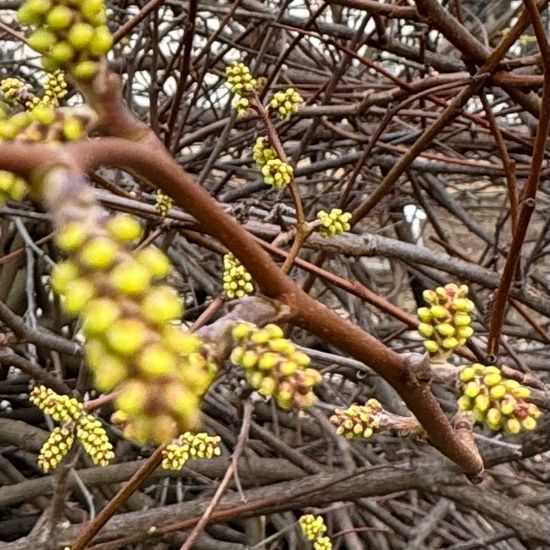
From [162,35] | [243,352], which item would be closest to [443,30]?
[243,352]

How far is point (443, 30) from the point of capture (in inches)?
53.7

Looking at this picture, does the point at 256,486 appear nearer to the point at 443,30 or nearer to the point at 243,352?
the point at 443,30

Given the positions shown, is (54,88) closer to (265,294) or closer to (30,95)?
(30,95)

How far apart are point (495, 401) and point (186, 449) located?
1.94 ft

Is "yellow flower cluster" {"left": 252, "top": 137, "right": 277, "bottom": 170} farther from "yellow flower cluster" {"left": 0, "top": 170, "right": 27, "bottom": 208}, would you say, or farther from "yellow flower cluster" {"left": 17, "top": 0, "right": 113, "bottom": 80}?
"yellow flower cluster" {"left": 0, "top": 170, "right": 27, "bottom": 208}

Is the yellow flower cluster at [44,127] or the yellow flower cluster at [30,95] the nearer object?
the yellow flower cluster at [44,127]

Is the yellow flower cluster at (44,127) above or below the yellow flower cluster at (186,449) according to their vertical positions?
above

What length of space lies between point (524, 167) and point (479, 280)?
643 millimetres

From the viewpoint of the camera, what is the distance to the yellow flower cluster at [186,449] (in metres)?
1.13

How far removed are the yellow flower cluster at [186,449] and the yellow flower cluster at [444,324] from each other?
49cm

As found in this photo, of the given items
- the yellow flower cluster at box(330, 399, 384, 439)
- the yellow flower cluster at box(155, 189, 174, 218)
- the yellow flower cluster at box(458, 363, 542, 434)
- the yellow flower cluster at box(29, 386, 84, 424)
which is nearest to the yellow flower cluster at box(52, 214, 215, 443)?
the yellow flower cluster at box(458, 363, 542, 434)

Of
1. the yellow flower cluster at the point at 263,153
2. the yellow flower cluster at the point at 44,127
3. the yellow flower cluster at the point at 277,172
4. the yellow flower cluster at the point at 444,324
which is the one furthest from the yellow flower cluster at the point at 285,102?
the yellow flower cluster at the point at 44,127

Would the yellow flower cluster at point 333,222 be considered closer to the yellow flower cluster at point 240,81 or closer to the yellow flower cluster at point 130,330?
Answer: the yellow flower cluster at point 240,81

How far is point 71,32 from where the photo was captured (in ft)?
1.58
